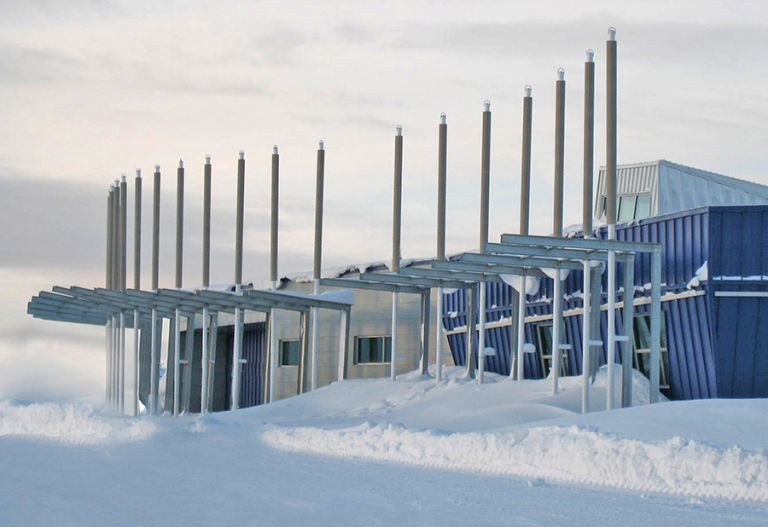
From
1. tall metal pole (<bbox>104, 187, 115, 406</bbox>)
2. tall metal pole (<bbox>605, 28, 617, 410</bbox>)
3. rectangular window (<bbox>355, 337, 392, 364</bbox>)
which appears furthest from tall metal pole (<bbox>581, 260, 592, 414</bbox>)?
tall metal pole (<bbox>104, 187, 115, 406</bbox>)

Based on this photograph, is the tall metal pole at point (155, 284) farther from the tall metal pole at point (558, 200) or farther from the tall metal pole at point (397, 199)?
the tall metal pole at point (558, 200)

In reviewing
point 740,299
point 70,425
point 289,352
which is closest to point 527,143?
point 740,299

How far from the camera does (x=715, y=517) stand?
1186 cm

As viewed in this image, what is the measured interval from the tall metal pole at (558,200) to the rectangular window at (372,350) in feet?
42.8

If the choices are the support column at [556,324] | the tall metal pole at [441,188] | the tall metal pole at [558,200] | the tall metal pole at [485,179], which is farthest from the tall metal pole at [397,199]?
the support column at [556,324]

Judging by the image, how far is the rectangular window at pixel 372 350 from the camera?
38.8 m

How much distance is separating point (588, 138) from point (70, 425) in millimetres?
12116

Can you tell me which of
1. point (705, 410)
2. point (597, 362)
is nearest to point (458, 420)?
point (597, 362)

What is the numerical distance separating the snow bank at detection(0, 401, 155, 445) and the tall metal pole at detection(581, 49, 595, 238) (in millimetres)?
9011

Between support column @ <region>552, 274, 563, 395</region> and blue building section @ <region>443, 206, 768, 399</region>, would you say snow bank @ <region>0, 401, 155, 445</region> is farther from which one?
blue building section @ <region>443, 206, 768, 399</region>

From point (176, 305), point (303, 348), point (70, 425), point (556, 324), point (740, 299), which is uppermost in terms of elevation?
point (740, 299)

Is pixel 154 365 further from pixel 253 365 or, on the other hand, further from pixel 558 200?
pixel 558 200

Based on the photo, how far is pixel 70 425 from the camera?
88.5 ft

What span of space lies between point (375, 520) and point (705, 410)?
8131 millimetres
